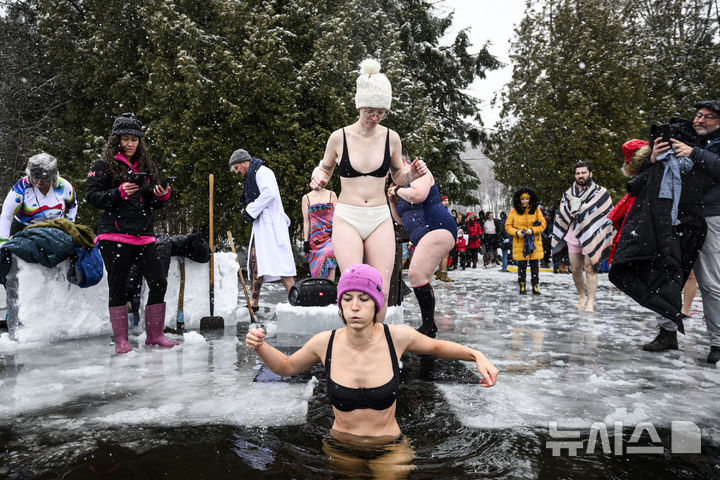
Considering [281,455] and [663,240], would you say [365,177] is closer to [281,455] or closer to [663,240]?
[281,455]

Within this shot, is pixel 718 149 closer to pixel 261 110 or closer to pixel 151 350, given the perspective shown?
pixel 151 350

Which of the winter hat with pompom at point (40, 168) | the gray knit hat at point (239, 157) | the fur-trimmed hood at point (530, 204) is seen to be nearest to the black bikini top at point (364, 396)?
the winter hat with pompom at point (40, 168)

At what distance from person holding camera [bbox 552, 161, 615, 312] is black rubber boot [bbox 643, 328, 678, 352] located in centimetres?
240

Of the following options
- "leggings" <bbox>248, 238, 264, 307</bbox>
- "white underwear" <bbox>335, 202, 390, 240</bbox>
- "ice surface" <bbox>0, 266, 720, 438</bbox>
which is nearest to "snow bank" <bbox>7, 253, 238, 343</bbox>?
"ice surface" <bbox>0, 266, 720, 438</bbox>

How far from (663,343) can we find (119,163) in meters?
5.53

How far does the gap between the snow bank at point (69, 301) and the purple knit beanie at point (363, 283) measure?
3.98m

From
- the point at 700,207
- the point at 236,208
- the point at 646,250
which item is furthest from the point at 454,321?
the point at 236,208

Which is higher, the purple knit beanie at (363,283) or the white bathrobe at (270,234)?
the white bathrobe at (270,234)

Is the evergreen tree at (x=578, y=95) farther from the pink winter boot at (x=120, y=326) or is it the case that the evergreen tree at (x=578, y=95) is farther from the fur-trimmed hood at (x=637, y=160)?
the pink winter boot at (x=120, y=326)

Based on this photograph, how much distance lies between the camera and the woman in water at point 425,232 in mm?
5117

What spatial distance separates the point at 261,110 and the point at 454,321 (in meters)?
7.90

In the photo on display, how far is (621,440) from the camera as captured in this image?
283cm

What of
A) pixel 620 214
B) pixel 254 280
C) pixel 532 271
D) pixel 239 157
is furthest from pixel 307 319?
pixel 532 271

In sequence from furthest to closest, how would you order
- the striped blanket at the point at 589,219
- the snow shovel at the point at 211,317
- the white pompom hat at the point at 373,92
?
the striped blanket at the point at 589,219 → the snow shovel at the point at 211,317 → the white pompom hat at the point at 373,92
